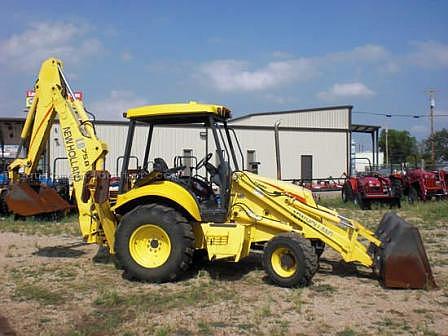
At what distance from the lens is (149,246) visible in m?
7.60

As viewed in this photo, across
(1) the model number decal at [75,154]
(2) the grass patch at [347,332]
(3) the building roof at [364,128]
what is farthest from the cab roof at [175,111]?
(3) the building roof at [364,128]

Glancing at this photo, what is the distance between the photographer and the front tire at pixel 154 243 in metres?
7.29

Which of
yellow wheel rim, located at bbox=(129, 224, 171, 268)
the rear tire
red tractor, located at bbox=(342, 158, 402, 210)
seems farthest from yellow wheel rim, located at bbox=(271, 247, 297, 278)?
red tractor, located at bbox=(342, 158, 402, 210)

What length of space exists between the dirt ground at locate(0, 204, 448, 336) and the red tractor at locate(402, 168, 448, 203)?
39.1 feet

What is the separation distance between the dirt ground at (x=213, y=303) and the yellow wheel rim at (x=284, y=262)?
226 mm

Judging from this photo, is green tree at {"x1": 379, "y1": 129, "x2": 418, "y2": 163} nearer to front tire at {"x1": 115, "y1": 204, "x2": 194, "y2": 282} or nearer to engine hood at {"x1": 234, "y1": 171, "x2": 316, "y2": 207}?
engine hood at {"x1": 234, "y1": 171, "x2": 316, "y2": 207}

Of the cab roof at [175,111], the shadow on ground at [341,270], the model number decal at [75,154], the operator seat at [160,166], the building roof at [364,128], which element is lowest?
the shadow on ground at [341,270]

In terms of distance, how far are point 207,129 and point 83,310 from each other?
10.2ft

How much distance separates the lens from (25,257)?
9.51m

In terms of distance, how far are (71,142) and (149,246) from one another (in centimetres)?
239

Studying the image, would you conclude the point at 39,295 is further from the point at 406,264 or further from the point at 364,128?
the point at 364,128

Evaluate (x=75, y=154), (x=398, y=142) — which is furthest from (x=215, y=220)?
(x=398, y=142)

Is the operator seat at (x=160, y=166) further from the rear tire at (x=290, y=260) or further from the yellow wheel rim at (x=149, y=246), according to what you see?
the rear tire at (x=290, y=260)

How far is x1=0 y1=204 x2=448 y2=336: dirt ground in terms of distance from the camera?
18.1 feet
